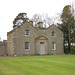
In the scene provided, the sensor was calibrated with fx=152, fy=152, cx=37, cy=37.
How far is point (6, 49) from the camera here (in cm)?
3731

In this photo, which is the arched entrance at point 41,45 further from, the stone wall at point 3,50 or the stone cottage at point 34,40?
the stone wall at point 3,50

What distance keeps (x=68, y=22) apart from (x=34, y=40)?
36.8ft

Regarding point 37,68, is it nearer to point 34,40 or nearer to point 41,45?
point 34,40

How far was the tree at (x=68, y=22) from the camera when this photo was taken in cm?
3681

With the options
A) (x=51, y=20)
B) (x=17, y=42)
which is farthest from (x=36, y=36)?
(x=51, y=20)

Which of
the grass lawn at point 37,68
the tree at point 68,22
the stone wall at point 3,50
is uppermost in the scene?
the tree at point 68,22

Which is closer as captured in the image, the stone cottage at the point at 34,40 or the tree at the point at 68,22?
the stone cottage at the point at 34,40

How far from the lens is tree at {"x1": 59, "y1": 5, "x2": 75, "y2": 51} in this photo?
121 ft

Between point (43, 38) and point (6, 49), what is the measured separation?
10.1 m

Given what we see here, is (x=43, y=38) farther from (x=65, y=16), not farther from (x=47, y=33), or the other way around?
(x=65, y=16)

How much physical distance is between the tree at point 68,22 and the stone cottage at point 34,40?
4801 mm

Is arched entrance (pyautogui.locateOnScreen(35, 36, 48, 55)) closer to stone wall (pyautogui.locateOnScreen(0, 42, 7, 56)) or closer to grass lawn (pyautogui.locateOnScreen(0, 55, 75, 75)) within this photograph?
stone wall (pyautogui.locateOnScreen(0, 42, 7, 56))

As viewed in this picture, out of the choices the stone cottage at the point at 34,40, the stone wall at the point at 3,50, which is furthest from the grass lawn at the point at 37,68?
the stone wall at the point at 3,50

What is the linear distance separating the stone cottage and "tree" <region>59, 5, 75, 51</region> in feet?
15.8
